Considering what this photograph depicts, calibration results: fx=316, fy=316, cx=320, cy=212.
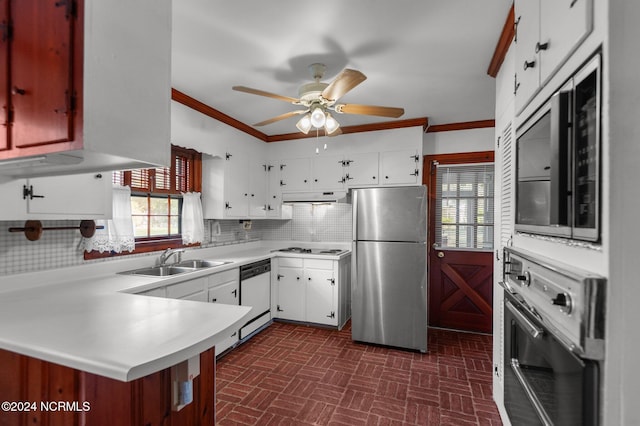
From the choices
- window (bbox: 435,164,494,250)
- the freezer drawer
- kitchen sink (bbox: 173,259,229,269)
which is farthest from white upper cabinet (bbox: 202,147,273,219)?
window (bbox: 435,164,494,250)

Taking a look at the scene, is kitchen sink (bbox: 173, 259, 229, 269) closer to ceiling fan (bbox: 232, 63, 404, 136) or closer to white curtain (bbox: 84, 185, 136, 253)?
white curtain (bbox: 84, 185, 136, 253)

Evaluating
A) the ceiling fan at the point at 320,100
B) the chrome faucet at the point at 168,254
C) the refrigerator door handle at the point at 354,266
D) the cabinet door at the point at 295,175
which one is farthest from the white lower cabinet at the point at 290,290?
the ceiling fan at the point at 320,100

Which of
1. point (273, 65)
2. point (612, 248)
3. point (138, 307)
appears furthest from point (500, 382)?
point (273, 65)

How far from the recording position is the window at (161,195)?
2992 millimetres

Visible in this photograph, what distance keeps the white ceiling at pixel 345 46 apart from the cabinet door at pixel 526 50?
0.40 meters

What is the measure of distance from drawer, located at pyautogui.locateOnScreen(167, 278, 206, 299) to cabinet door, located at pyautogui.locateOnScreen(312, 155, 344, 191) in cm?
203

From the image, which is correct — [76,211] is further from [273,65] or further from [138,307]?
[273,65]

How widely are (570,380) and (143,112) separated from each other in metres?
1.67

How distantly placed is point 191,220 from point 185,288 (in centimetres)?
102

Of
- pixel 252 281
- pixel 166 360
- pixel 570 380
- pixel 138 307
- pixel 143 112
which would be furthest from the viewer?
pixel 252 281

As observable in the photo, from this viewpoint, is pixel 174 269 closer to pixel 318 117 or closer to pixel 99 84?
pixel 318 117

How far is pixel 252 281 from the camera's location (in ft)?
11.7

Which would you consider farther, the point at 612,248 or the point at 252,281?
the point at 252,281

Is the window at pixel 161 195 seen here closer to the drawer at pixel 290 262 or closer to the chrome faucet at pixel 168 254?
the chrome faucet at pixel 168 254
